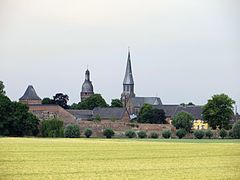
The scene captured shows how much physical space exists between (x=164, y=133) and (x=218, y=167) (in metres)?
72.6

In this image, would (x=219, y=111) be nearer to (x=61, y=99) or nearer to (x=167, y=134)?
(x=167, y=134)

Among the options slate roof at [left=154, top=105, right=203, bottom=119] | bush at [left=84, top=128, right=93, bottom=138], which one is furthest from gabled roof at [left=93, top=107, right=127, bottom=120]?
bush at [left=84, top=128, right=93, bottom=138]

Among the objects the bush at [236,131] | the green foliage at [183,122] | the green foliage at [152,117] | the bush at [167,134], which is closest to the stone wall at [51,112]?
the green foliage at [183,122]

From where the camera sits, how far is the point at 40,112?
443ft

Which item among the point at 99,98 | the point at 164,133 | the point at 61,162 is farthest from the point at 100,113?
the point at 61,162

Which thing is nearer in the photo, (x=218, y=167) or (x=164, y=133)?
(x=218, y=167)

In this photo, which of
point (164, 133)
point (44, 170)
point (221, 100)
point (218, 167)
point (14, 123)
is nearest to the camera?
point (44, 170)

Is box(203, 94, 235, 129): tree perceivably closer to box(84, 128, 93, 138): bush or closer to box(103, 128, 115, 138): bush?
box(103, 128, 115, 138): bush

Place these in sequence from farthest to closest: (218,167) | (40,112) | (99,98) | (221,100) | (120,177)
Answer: (99,98) < (40,112) < (221,100) < (218,167) < (120,177)

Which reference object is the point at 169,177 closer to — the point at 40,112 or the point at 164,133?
the point at 164,133

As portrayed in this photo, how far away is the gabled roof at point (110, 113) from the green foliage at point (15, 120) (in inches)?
2237

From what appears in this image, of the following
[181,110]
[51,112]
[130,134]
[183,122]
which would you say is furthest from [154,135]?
[181,110]

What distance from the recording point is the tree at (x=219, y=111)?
12206 cm

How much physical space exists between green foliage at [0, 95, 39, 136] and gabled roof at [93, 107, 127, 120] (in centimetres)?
5682
